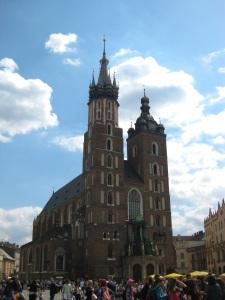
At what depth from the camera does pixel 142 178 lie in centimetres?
6391

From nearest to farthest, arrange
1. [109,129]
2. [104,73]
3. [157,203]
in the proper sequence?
[157,203] → [109,129] → [104,73]

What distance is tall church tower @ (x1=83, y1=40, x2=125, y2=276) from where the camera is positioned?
5528cm

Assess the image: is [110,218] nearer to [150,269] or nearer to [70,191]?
[150,269]

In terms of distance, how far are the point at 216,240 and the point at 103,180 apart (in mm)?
26847

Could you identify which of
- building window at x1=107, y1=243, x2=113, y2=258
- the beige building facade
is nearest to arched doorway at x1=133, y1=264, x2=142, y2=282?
building window at x1=107, y1=243, x2=113, y2=258

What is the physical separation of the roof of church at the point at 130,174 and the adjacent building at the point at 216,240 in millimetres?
16688

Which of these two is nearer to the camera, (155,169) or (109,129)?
(109,129)

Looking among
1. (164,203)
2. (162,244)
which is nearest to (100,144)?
(164,203)

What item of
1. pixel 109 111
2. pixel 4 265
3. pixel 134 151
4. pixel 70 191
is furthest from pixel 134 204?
pixel 4 265

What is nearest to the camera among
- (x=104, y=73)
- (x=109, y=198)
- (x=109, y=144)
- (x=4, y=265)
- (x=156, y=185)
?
(x=109, y=198)

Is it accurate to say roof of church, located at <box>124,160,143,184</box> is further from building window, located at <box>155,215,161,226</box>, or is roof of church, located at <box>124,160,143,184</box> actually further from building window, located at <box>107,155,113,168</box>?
building window, located at <box>155,215,161,226</box>

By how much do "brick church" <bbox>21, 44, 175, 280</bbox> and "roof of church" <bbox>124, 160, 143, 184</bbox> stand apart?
0.20 m

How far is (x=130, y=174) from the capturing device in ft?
211

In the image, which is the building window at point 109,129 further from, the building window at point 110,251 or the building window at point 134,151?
the building window at point 110,251
